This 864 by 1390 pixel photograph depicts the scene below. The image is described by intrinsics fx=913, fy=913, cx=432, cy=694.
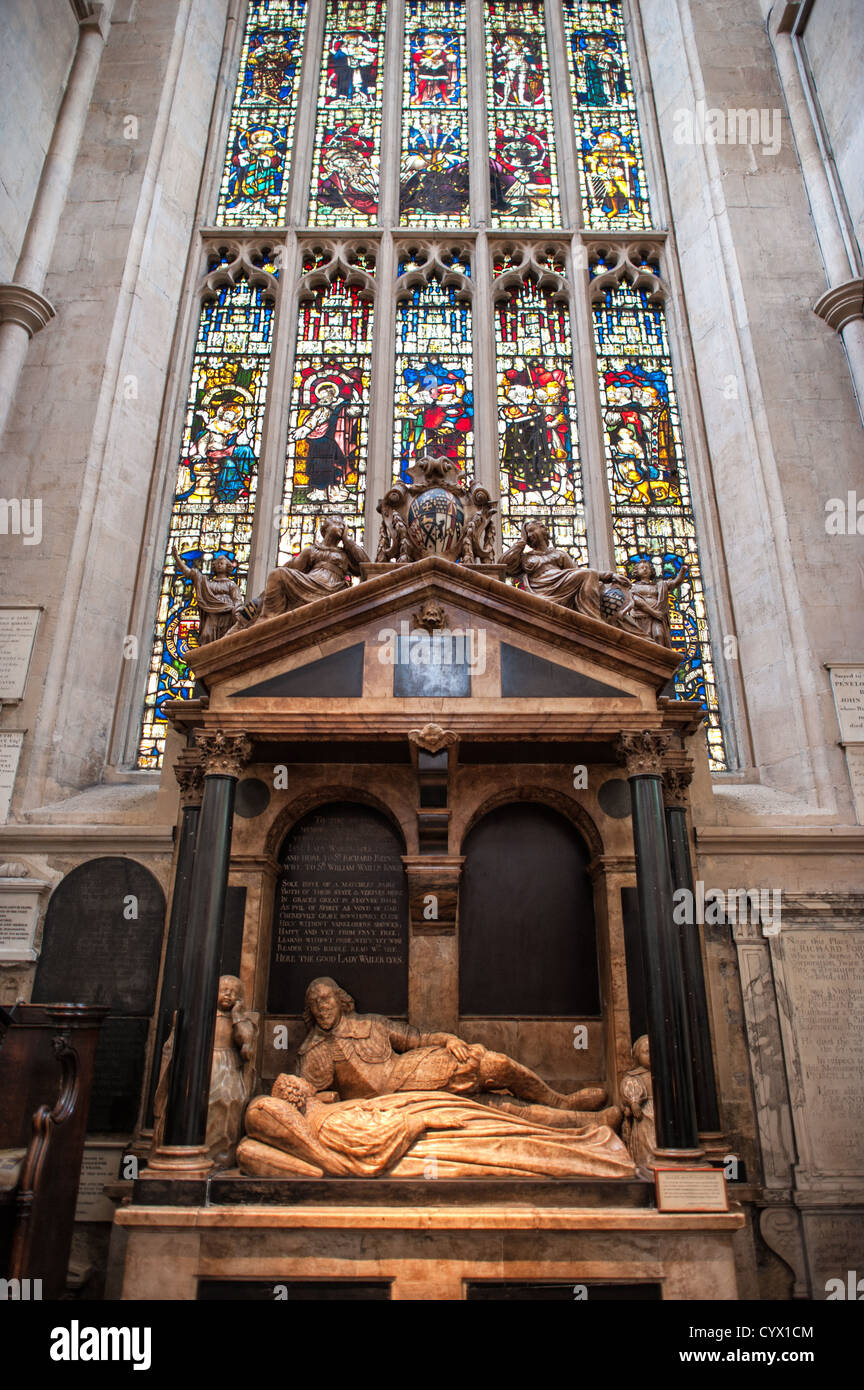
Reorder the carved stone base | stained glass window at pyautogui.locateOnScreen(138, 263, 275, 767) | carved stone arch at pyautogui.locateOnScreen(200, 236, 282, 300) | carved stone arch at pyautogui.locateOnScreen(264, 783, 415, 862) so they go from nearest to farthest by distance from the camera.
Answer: the carved stone base, carved stone arch at pyautogui.locateOnScreen(264, 783, 415, 862), stained glass window at pyautogui.locateOnScreen(138, 263, 275, 767), carved stone arch at pyautogui.locateOnScreen(200, 236, 282, 300)

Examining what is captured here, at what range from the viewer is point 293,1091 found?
5887 mm

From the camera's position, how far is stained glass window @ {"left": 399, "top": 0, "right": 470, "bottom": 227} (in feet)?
39.3

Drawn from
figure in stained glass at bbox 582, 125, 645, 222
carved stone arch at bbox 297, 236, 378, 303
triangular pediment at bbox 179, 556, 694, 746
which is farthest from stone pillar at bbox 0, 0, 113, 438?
figure in stained glass at bbox 582, 125, 645, 222

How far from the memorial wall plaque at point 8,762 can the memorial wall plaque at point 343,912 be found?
256 centimetres

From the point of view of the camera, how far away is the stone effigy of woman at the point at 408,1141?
551cm

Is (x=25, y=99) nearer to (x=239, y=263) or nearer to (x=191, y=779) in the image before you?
(x=239, y=263)

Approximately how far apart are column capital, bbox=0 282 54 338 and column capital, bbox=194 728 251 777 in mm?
5818

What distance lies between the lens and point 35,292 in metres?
9.48

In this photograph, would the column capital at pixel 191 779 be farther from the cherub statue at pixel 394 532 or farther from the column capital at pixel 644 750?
the column capital at pixel 644 750

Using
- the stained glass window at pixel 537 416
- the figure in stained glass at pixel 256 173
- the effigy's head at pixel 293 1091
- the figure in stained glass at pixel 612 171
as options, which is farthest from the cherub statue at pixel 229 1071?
the figure in stained glass at pixel 612 171

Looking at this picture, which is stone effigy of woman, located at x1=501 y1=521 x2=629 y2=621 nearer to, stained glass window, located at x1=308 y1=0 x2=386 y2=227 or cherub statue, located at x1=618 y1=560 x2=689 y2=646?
cherub statue, located at x1=618 y1=560 x2=689 y2=646
